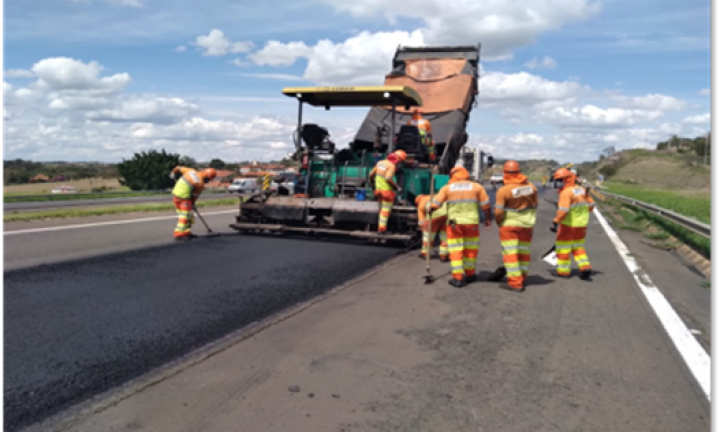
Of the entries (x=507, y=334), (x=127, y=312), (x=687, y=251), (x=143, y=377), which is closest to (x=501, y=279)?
(x=507, y=334)

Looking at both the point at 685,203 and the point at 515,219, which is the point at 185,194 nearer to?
the point at 515,219

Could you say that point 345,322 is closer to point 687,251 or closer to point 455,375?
point 455,375

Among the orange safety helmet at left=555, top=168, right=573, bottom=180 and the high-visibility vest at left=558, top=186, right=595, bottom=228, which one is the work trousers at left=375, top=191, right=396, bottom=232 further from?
the high-visibility vest at left=558, top=186, right=595, bottom=228

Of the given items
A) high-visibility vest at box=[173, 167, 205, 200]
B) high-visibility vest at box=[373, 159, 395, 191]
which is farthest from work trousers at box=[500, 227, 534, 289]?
high-visibility vest at box=[173, 167, 205, 200]

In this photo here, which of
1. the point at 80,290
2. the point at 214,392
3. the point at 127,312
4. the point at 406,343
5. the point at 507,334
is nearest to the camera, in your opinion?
the point at 214,392

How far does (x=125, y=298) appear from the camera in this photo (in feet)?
21.6

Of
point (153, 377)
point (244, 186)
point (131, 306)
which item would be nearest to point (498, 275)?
point (131, 306)

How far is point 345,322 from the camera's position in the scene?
5.55m

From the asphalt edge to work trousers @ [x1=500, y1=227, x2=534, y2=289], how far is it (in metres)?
2.52

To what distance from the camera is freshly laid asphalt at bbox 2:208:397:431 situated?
4340mm

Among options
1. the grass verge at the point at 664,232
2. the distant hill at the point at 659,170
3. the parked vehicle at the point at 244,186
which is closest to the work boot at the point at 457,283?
the grass verge at the point at 664,232

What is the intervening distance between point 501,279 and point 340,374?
4216 mm

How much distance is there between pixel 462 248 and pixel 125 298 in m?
3.90

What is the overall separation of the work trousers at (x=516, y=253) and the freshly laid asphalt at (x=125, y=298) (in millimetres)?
2094
